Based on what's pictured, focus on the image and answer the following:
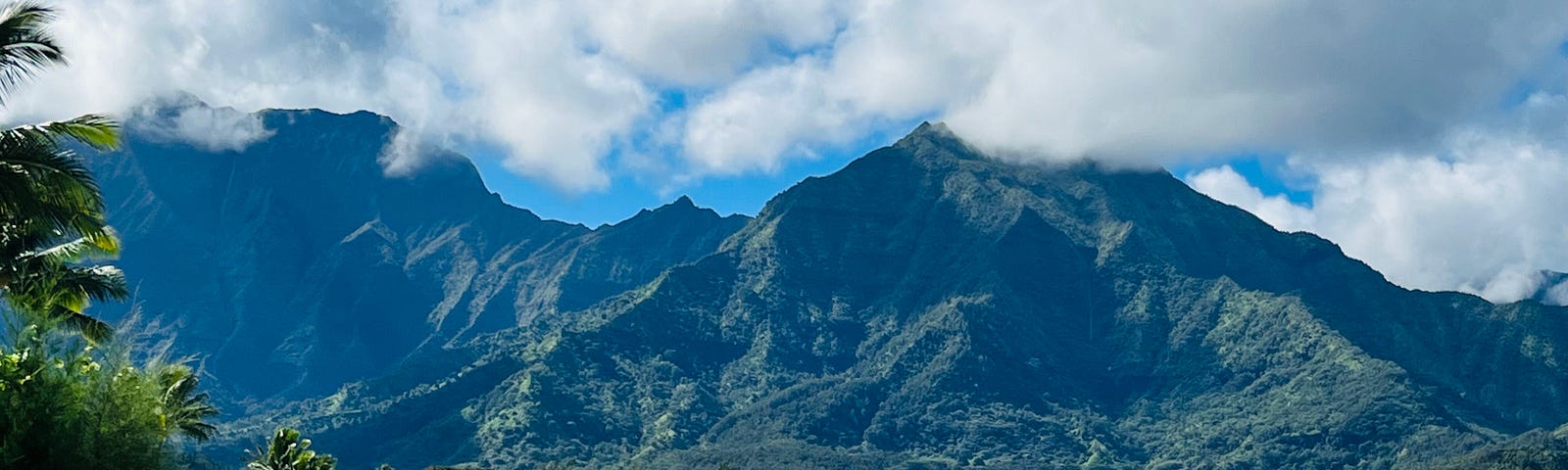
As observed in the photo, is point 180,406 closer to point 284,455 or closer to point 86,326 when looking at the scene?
point 86,326

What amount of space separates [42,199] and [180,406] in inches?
455

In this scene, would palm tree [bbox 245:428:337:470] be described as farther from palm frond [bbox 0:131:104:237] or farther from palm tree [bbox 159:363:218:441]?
palm frond [bbox 0:131:104:237]

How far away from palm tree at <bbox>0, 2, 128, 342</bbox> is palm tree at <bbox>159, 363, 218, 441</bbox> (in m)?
2.68

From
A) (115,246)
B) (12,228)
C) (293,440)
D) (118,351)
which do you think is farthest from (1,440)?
(293,440)

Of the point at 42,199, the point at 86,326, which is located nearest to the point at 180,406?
the point at 86,326

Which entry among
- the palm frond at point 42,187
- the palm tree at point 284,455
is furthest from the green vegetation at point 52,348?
the palm tree at point 284,455

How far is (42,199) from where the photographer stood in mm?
27234

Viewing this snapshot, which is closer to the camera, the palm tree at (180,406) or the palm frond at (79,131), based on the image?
the palm frond at (79,131)

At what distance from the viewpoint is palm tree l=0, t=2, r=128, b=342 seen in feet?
84.0

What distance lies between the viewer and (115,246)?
108ft

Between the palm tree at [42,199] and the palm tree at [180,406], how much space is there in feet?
8.80

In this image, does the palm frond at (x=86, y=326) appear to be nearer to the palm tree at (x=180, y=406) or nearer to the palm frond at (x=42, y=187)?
the palm tree at (x=180, y=406)

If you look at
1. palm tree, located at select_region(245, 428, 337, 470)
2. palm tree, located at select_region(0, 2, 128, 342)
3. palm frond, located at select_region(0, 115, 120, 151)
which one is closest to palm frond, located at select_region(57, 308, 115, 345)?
palm tree, located at select_region(0, 2, 128, 342)

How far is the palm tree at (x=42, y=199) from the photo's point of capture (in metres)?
25.6
